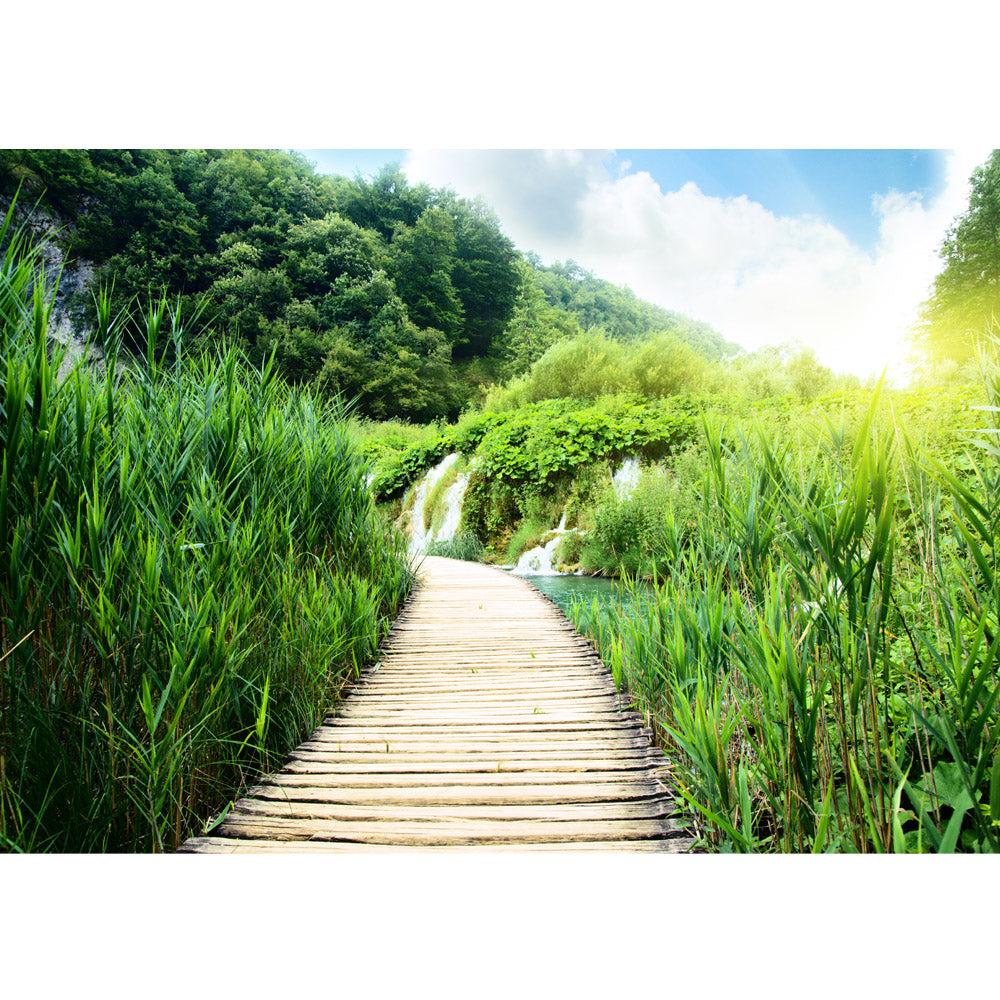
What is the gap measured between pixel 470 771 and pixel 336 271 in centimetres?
755

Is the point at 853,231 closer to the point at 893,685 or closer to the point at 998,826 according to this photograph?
the point at 893,685

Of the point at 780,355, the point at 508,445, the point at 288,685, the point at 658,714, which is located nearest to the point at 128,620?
the point at 288,685

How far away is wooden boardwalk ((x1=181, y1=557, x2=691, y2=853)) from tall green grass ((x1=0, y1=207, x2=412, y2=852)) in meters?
0.15

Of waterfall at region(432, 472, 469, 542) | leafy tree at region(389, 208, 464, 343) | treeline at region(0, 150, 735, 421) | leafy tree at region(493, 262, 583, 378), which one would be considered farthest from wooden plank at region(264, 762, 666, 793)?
leafy tree at region(389, 208, 464, 343)

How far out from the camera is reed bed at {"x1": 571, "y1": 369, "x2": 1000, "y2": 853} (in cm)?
80

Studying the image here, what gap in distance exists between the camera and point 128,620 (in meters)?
1.05

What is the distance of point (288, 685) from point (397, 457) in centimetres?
627

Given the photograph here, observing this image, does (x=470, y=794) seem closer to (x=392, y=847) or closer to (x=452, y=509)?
(x=392, y=847)

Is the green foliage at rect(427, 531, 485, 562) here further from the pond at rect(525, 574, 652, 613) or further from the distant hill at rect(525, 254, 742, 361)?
the distant hill at rect(525, 254, 742, 361)

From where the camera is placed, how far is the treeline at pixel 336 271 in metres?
4.14

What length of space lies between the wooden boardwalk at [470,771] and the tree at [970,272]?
6.99ft

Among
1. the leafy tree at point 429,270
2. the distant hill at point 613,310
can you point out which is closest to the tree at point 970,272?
the distant hill at point 613,310

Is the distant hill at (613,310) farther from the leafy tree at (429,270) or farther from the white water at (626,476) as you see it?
the white water at (626,476)

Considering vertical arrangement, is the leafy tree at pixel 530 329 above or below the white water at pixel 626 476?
above
